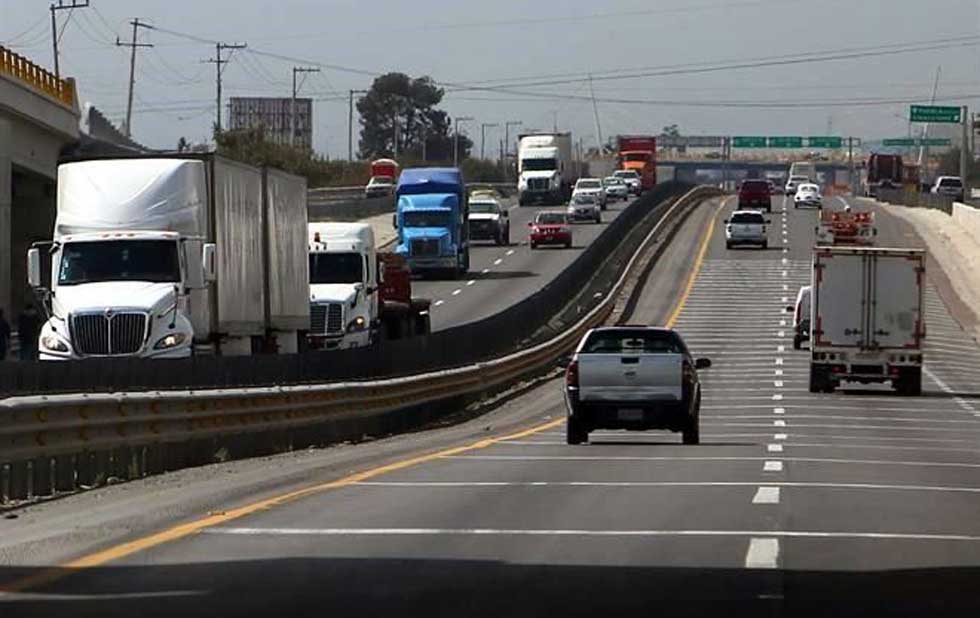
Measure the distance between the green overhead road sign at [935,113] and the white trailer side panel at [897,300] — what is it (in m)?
96.2

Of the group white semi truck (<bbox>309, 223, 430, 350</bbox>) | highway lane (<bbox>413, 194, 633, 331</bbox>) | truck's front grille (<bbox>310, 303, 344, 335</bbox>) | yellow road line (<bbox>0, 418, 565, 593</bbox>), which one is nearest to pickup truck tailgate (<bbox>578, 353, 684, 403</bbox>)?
yellow road line (<bbox>0, 418, 565, 593</bbox>)

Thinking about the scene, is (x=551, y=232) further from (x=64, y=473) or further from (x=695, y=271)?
(x=64, y=473)

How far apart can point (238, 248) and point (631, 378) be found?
9254 mm

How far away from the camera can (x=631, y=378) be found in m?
27.7

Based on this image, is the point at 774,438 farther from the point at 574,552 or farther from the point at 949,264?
the point at 949,264

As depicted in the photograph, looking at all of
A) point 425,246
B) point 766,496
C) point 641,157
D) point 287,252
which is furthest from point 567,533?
point 641,157

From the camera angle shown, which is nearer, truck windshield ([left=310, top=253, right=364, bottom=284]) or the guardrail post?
the guardrail post

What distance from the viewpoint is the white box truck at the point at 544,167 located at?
4798 inches

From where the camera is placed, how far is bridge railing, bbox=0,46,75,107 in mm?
54594

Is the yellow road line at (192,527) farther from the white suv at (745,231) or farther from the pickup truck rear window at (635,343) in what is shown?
the white suv at (745,231)

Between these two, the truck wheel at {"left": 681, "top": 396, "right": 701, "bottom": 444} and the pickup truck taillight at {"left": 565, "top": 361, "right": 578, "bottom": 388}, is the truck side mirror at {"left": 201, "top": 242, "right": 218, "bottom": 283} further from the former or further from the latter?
the truck wheel at {"left": 681, "top": 396, "right": 701, "bottom": 444}

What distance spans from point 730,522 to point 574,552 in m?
2.36

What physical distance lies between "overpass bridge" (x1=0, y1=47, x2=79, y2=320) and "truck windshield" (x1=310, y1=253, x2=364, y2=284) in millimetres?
12246

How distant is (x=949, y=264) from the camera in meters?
88.7
